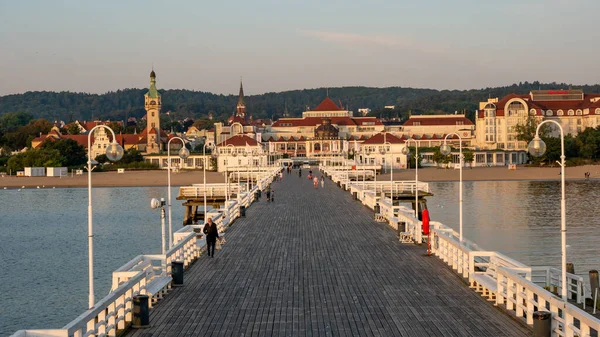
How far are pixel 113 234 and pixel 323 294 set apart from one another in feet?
96.8

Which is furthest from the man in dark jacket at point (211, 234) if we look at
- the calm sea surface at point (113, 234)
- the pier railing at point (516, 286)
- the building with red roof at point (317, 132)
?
the building with red roof at point (317, 132)

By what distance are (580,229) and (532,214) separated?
9636mm

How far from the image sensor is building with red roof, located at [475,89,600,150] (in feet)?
441

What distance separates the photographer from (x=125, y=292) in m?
13.1

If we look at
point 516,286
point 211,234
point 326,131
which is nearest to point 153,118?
point 326,131

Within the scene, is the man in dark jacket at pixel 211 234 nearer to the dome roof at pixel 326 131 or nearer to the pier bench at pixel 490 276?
the pier bench at pixel 490 276

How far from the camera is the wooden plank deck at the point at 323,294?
12.8 meters

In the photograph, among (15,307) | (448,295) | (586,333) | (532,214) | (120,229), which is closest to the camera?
(586,333)

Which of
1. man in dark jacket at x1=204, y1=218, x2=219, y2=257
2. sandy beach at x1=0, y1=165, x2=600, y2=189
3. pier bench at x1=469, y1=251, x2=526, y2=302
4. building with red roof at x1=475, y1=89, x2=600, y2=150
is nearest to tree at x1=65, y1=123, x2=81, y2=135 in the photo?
sandy beach at x1=0, y1=165, x2=600, y2=189

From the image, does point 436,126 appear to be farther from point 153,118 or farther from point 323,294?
point 323,294

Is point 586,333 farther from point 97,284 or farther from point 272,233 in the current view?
point 97,284

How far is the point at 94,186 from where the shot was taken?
303ft

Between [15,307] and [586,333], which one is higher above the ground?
[586,333]

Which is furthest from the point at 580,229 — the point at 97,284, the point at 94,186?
the point at 94,186
